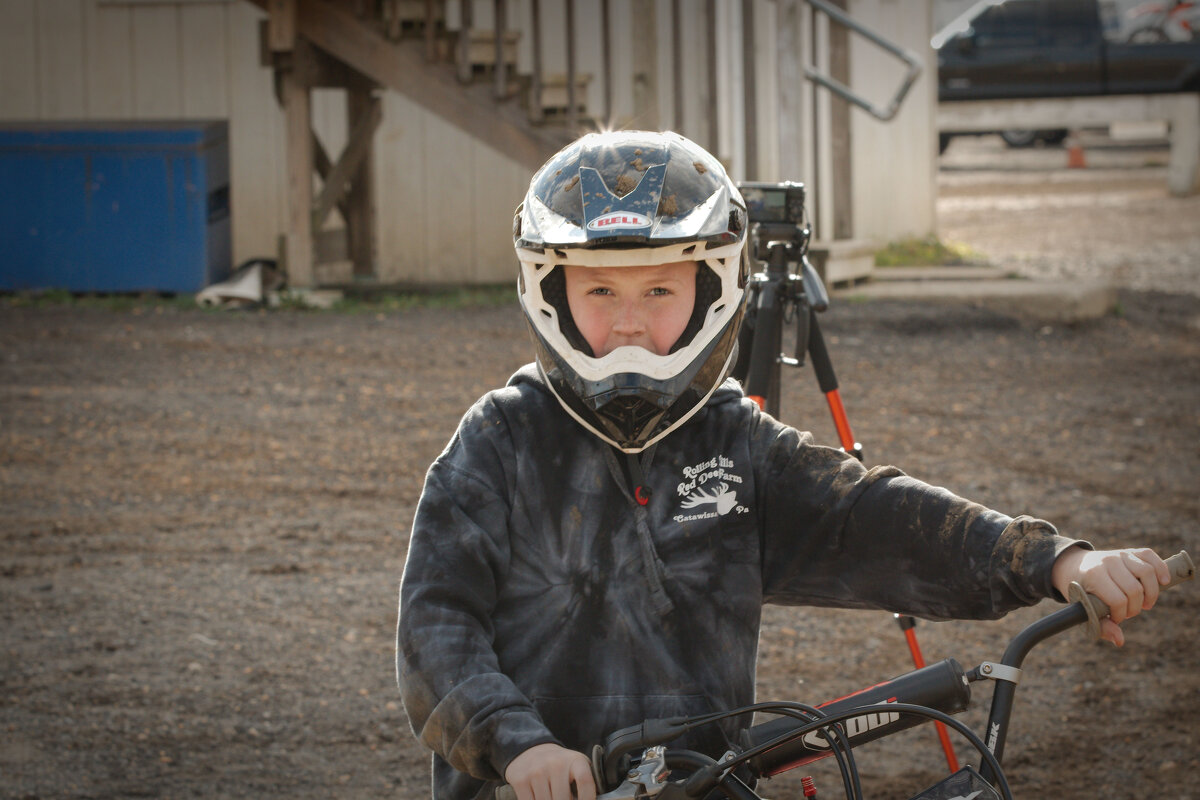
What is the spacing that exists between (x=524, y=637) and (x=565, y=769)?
398 mm

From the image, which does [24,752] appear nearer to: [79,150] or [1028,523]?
[1028,523]

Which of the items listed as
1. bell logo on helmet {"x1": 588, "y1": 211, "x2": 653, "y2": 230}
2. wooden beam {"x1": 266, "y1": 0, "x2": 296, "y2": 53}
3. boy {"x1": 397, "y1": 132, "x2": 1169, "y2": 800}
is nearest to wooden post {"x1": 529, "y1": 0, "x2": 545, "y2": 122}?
wooden beam {"x1": 266, "y1": 0, "x2": 296, "y2": 53}

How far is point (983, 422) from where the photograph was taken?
25.9 ft

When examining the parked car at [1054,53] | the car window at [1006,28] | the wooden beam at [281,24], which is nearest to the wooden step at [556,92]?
the wooden beam at [281,24]

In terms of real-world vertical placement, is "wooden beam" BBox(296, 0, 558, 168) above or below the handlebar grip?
above

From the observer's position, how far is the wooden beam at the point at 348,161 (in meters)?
12.5

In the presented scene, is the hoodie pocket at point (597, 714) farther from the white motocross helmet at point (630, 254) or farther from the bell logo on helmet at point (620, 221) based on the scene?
the bell logo on helmet at point (620, 221)

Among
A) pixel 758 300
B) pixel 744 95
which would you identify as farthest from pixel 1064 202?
pixel 758 300

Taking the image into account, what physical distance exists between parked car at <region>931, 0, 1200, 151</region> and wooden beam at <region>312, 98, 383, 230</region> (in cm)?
1098

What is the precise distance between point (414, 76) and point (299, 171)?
1.32 m

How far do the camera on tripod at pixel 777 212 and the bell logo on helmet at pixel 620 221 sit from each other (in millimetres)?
1448

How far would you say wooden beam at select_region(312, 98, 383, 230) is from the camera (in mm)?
12461

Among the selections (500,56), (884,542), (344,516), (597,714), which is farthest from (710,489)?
(500,56)

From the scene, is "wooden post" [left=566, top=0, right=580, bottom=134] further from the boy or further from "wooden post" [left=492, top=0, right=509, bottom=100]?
the boy
